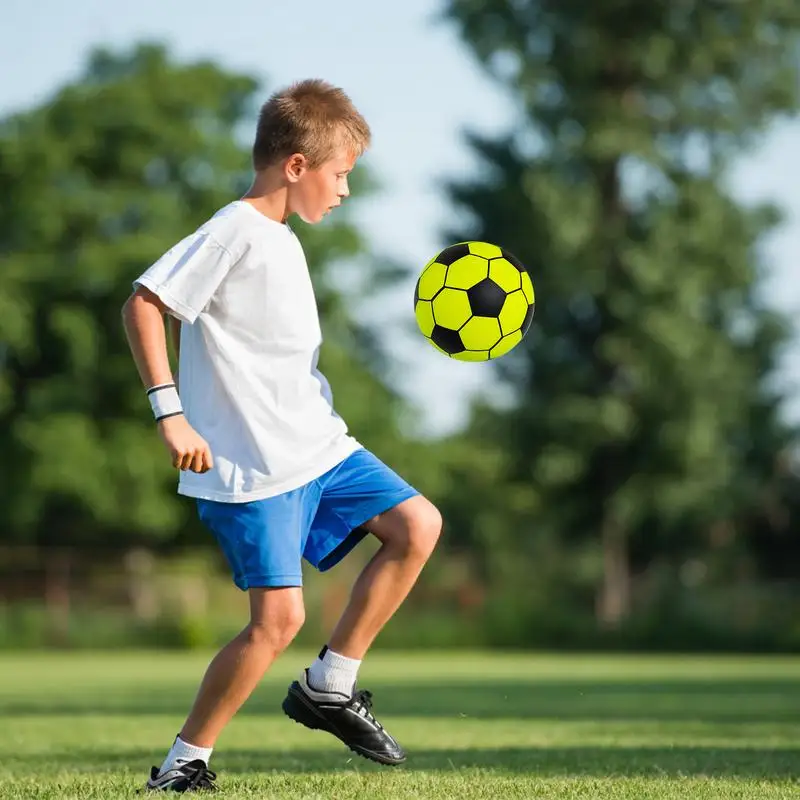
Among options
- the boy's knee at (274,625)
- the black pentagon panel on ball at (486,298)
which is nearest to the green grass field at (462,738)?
the boy's knee at (274,625)

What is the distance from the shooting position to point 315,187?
16.1 feet

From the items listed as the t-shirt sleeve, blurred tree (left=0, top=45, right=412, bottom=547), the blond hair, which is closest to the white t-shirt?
the t-shirt sleeve

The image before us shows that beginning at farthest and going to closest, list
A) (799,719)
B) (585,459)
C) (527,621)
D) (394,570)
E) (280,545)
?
(585,459) → (527,621) → (799,719) → (394,570) → (280,545)

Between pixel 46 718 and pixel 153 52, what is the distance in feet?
107

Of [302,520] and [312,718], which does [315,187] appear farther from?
[312,718]

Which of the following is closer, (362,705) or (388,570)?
(388,570)

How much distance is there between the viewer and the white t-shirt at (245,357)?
4.67 meters

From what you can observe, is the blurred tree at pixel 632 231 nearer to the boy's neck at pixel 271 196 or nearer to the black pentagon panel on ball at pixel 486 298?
the black pentagon panel on ball at pixel 486 298

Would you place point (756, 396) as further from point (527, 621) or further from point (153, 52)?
point (153, 52)

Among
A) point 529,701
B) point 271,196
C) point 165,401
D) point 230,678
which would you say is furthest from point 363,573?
point 529,701

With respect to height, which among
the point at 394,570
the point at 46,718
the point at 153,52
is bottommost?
the point at 46,718

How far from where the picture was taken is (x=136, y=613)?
3316 cm

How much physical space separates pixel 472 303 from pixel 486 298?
0.08 m

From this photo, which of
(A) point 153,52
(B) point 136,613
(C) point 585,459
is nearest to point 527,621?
(C) point 585,459
